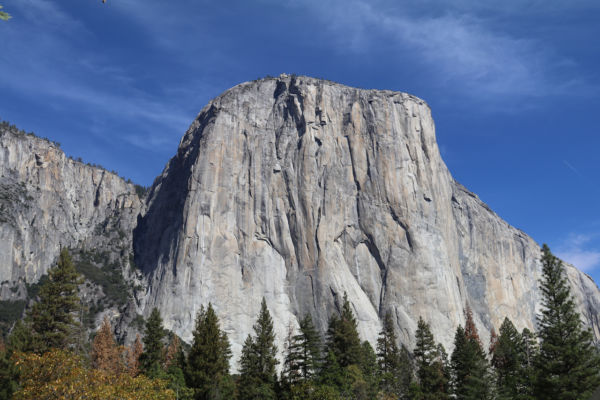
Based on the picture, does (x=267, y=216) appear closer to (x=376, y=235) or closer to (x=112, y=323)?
(x=376, y=235)

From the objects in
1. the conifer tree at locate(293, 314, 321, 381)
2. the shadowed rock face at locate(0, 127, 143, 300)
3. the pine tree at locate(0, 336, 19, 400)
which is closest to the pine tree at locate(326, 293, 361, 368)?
the conifer tree at locate(293, 314, 321, 381)

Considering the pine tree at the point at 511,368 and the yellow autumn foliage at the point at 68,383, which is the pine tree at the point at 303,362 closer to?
the pine tree at the point at 511,368

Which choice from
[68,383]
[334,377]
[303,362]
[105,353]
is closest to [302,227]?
[105,353]

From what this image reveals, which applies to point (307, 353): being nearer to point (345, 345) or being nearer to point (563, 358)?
point (345, 345)

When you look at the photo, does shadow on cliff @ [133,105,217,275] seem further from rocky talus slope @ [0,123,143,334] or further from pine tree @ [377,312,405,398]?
pine tree @ [377,312,405,398]

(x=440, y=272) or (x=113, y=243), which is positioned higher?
(x=113, y=243)

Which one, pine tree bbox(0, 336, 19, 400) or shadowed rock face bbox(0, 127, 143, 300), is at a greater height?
shadowed rock face bbox(0, 127, 143, 300)

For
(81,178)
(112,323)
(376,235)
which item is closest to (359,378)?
(376,235)
